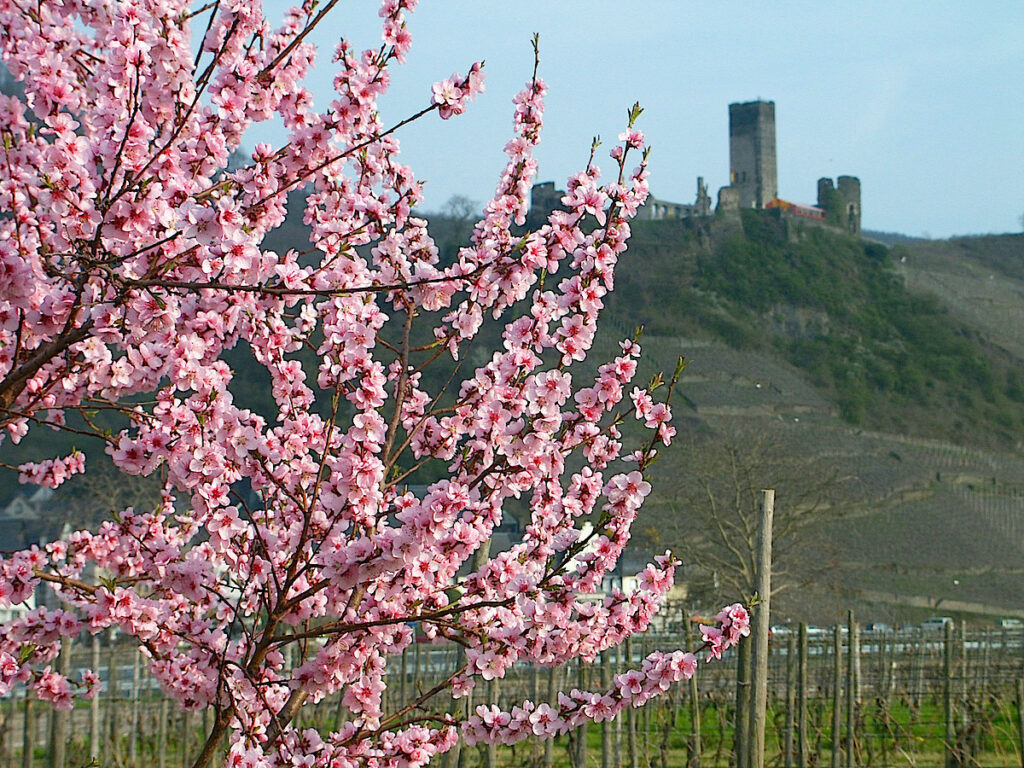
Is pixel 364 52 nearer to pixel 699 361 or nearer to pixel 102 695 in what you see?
pixel 102 695

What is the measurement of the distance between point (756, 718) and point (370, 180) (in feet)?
9.84

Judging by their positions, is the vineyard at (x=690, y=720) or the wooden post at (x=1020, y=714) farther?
the wooden post at (x=1020, y=714)

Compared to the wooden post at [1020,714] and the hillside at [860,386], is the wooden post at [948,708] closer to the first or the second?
the wooden post at [1020,714]

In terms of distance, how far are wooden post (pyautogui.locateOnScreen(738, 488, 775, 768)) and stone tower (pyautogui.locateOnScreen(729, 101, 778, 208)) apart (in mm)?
96008

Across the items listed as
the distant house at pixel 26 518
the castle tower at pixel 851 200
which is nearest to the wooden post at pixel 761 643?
the distant house at pixel 26 518

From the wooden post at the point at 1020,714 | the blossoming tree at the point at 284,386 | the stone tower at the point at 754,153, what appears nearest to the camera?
the blossoming tree at the point at 284,386

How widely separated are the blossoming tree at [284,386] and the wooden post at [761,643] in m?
1.36

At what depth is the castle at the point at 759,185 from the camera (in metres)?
92.7

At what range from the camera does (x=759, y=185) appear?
9875 cm

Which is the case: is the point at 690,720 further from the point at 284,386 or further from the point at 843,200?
the point at 843,200

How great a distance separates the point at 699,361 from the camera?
61.4m

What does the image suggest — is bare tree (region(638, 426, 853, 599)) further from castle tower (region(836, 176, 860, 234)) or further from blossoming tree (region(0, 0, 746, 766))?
castle tower (region(836, 176, 860, 234))

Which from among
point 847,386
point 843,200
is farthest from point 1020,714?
point 843,200

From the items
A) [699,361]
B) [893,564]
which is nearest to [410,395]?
[893,564]
